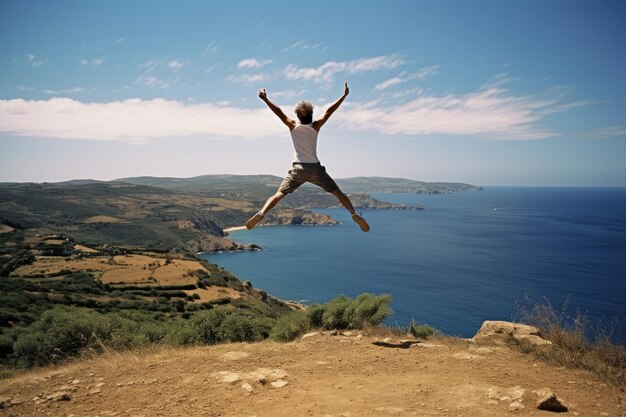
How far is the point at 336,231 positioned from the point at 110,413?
133476 mm

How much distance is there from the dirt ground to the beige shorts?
2743mm

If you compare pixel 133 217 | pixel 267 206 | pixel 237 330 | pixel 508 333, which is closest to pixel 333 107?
pixel 267 206

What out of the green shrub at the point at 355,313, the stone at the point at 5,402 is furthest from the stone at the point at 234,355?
the stone at the point at 5,402

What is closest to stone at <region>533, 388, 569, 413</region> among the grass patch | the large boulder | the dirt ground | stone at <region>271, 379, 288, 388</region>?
the dirt ground

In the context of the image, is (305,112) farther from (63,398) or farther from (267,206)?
(63,398)

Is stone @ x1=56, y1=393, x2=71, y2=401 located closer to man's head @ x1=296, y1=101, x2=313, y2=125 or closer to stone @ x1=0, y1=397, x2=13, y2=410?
stone @ x1=0, y1=397, x2=13, y2=410

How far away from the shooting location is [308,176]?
18.1 feet

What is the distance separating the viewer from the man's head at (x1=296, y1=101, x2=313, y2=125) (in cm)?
536

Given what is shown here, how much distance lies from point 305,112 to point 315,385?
384 cm

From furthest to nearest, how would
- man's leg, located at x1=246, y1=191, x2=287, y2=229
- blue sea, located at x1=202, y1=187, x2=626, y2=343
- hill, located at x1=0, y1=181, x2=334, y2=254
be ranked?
hill, located at x1=0, y1=181, x2=334, y2=254
blue sea, located at x1=202, y1=187, x2=626, y2=343
man's leg, located at x1=246, y1=191, x2=287, y2=229

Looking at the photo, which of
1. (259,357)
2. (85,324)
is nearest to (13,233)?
(85,324)

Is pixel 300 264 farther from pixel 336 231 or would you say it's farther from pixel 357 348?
pixel 357 348

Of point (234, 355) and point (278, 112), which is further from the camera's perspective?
point (234, 355)

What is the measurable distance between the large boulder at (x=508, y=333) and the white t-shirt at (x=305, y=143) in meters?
5.17
